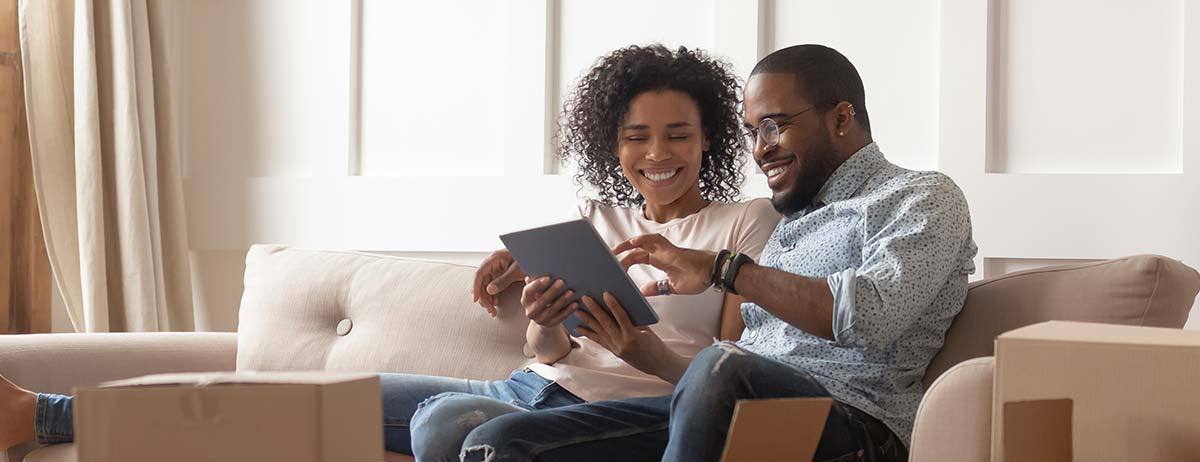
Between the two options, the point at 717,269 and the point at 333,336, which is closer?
the point at 717,269

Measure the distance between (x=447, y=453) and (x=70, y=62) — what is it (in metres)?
1.76

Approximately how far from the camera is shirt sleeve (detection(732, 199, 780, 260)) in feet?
5.98

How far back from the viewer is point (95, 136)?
2707mm

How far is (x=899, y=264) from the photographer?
1469mm

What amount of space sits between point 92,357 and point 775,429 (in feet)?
4.74

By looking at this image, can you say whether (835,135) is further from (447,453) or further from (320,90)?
(320,90)

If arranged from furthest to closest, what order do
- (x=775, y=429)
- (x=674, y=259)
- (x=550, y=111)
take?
(x=550, y=111)
(x=674, y=259)
(x=775, y=429)

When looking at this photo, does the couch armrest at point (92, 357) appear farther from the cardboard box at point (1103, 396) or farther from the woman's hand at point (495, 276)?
the cardboard box at point (1103, 396)

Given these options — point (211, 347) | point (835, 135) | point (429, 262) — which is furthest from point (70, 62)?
point (835, 135)

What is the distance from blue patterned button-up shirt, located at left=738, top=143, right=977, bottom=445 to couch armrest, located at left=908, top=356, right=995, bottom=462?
0.26 m

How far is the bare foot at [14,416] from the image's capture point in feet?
5.82

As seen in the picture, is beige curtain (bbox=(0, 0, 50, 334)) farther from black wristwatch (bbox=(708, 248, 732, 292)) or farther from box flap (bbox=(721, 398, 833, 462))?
box flap (bbox=(721, 398, 833, 462))

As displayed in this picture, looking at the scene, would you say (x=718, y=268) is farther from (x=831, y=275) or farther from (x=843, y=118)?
(x=843, y=118)

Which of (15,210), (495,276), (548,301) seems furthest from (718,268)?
(15,210)
